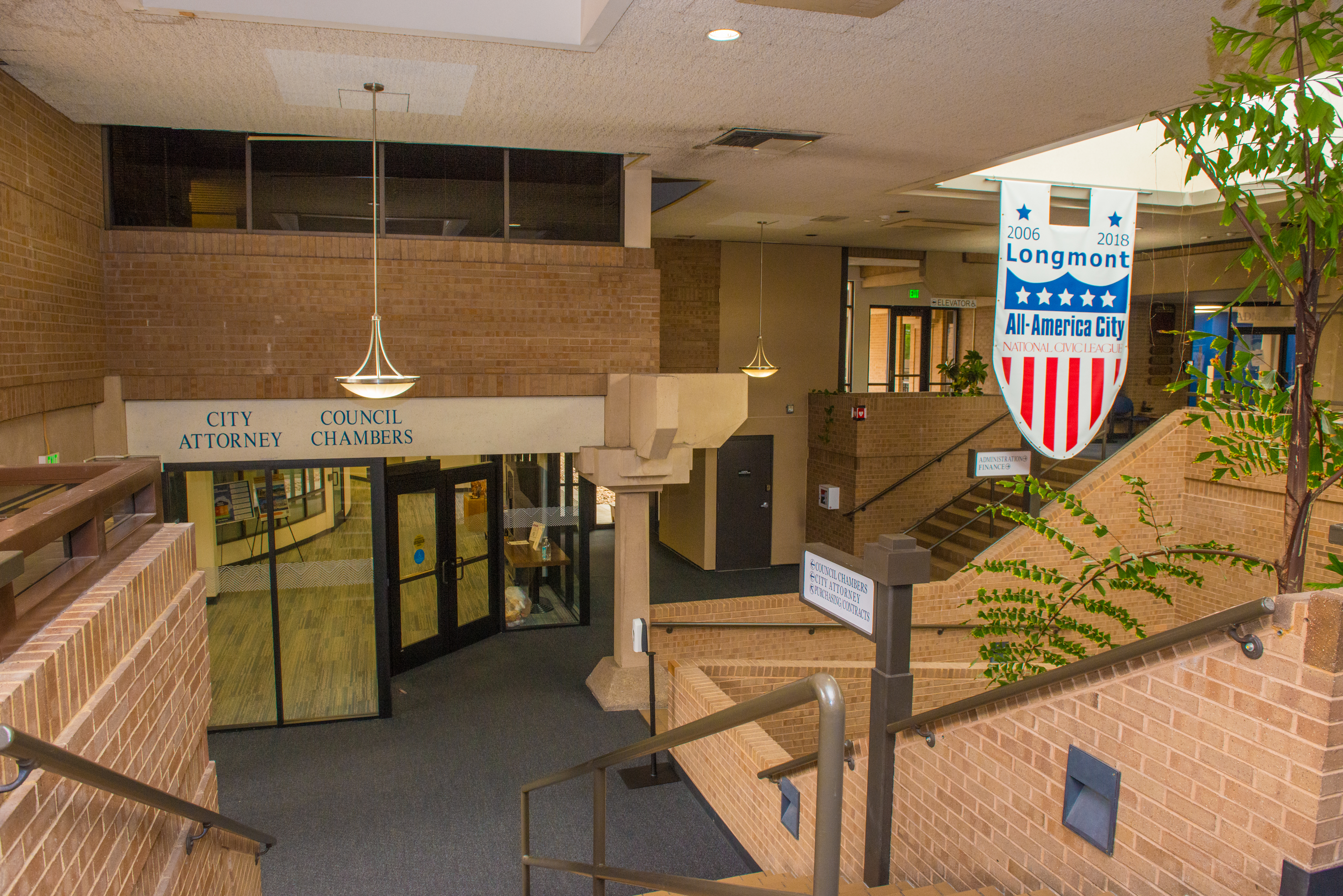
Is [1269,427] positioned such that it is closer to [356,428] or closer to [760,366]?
[356,428]

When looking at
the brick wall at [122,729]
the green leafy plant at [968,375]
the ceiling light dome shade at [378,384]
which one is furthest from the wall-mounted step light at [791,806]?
the green leafy plant at [968,375]

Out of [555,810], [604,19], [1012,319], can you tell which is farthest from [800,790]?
[604,19]

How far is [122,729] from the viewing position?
8.34ft

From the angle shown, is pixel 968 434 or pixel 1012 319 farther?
pixel 968 434

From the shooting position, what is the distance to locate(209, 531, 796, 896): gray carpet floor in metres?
5.85

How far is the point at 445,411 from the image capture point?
795cm

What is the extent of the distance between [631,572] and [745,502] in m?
5.78

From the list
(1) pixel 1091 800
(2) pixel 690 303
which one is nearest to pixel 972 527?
(2) pixel 690 303

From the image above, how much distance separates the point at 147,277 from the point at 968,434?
10869 mm

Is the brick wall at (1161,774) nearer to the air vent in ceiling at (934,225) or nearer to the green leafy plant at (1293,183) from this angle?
the green leafy plant at (1293,183)

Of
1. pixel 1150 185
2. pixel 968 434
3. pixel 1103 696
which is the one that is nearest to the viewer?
pixel 1103 696

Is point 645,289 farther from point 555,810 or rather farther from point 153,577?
point 153,577

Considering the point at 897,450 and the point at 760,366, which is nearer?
the point at 897,450

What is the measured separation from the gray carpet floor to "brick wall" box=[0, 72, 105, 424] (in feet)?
10.8
